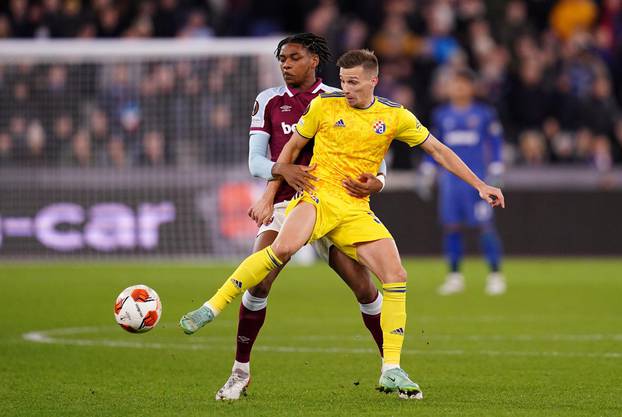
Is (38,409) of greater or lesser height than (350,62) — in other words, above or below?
below

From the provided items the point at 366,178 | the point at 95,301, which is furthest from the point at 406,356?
the point at 95,301

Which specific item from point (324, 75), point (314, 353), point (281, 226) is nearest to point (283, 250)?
point (281, 226)

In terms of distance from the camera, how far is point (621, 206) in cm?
1898

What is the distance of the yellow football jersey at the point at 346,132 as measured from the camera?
23.2ft

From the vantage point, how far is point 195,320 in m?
6.47

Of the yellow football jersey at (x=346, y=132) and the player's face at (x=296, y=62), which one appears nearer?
the yellow football jersey at (x=346, y=132)

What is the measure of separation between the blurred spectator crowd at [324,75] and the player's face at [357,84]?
11497 millimetres

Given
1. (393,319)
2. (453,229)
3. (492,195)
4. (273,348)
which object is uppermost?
(492,195)

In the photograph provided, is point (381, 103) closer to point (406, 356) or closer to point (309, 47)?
point (309, 47)

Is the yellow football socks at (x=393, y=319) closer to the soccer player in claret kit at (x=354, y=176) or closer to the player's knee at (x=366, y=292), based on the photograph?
the soccer player in claret kit at (x=354, y=176)

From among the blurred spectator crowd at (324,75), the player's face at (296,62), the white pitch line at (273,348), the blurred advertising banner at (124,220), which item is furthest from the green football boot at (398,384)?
the blurred spectator crowd at (324,75)

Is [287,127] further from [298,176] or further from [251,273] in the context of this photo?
[251,273]

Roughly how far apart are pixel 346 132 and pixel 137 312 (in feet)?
4.91

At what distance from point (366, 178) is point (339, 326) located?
415 cm
